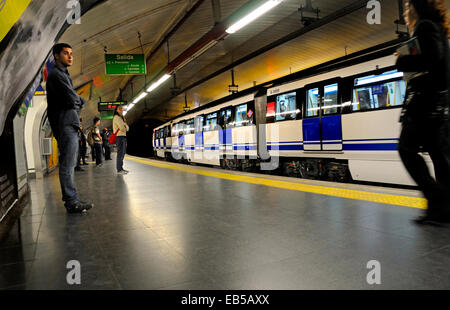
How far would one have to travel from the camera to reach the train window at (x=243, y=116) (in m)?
9.80

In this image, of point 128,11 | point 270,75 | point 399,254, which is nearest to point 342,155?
point 399,254

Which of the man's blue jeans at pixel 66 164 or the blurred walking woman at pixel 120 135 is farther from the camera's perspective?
the blurred walking woman at pixel 120 135

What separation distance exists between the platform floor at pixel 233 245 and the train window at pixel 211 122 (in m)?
A: 8.90

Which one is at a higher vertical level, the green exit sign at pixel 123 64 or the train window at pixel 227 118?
the green exit sign at pixel 123 64

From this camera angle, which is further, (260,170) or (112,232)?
(260,170)

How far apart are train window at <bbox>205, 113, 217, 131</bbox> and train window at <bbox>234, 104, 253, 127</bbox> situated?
6.11ft

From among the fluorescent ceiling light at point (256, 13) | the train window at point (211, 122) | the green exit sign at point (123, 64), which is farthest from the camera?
the train window at point (211, 122)

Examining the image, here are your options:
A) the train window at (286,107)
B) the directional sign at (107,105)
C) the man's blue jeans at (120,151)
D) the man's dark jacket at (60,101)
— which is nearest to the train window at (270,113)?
the train window at (286,107)

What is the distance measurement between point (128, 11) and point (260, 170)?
6.19 metres

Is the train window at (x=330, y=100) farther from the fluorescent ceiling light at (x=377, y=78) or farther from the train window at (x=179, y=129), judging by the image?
the train window at (x=179, y=129)

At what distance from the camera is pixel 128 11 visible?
854cm

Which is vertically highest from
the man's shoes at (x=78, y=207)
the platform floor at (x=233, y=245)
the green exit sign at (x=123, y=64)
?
the green exit sign at (x=123, y=64)

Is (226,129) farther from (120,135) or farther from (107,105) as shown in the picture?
(107,105)
